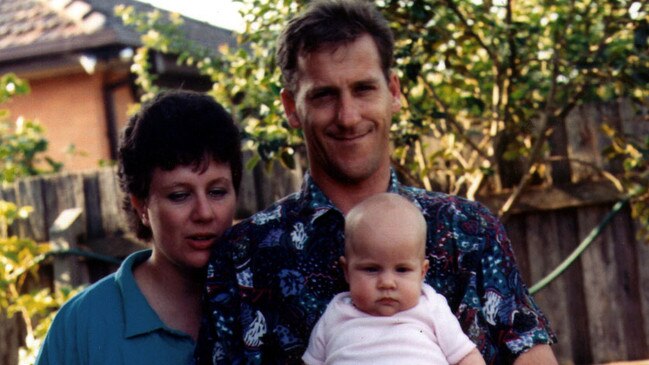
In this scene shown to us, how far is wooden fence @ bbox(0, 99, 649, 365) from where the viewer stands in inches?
224

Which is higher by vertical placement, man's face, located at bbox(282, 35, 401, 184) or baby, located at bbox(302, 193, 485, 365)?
man's face, located at bbox(282, 35, 401, 184)

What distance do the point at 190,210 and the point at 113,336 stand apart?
459mm

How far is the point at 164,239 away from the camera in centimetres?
312

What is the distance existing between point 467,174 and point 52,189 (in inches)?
109

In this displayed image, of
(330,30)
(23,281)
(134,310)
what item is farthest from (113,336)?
(23,281)

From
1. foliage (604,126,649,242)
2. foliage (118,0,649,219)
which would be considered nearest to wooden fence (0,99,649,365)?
foliage (118,0,649,219)

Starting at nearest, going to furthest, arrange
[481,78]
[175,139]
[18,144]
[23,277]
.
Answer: [175,139] < [481,78] < [23,277] < [18,144]

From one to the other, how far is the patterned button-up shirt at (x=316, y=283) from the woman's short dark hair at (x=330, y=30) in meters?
0.40

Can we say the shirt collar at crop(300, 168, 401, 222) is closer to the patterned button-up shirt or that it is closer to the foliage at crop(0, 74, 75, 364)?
the patterned button-up shirt

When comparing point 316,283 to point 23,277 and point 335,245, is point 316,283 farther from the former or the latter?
point 23,277

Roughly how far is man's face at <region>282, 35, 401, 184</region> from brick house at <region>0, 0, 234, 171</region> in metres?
7.93

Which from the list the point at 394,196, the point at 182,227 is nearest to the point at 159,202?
the point at 182,227

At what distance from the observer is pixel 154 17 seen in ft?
27.5

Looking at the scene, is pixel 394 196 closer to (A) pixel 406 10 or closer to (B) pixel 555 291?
(A) pixel 406 10
